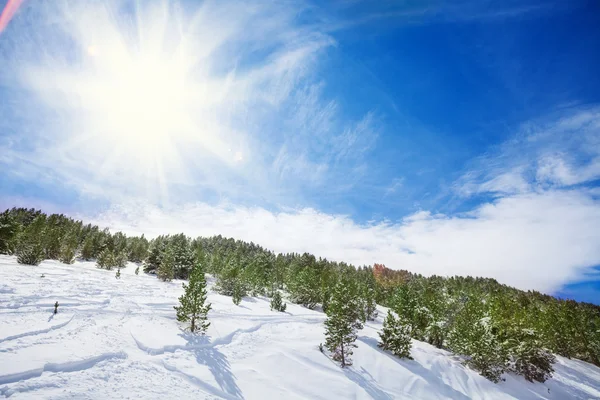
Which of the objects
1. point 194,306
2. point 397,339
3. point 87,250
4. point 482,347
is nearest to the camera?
point 194,306

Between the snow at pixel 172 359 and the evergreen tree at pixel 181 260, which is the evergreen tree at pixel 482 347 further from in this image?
the evergreen tree at pixel 181 260

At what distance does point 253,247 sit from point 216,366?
140 m

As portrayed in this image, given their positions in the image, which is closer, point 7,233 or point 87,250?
point 7,233

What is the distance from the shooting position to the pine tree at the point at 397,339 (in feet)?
100

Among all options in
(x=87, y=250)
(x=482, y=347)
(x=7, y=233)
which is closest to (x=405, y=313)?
(x=482, y=347)

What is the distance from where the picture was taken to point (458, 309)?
51.6 metres

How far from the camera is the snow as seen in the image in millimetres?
12836

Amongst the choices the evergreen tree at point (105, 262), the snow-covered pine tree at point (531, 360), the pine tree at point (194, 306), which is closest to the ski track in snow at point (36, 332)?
the pine tree at point (194, 306)

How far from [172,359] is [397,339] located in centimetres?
2430

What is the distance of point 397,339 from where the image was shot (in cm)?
3062

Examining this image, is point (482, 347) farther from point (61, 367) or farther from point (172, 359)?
point (61, 367)

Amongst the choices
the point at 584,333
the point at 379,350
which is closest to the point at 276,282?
the point at 379,350

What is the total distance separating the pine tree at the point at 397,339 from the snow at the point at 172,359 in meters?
1.28

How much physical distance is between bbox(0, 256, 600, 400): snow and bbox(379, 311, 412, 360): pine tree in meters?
1.28
